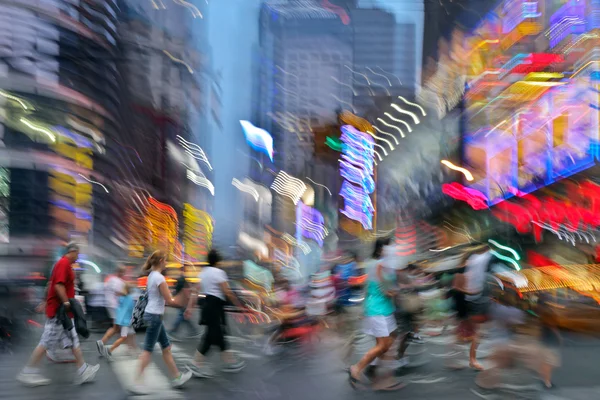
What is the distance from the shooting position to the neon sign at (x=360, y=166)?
1794 inches

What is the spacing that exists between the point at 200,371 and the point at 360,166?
38156mm

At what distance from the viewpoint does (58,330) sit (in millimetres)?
9430

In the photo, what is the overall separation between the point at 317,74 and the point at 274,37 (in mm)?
13654

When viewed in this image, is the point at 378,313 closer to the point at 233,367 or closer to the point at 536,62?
the point at 233,367

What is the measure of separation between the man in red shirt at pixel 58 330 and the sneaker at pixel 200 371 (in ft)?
4.35

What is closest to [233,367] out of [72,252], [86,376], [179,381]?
[179,381]

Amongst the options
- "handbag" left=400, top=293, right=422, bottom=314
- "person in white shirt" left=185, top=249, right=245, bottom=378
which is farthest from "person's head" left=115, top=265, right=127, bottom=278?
"handbag" left=400, top=293, right=422, bottom=314

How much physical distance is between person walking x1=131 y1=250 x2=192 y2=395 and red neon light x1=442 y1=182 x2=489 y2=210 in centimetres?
3212

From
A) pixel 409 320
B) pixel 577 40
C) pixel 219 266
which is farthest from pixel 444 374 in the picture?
pixel 577 40

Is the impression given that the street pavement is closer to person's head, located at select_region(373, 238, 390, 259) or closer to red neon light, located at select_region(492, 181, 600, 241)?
person's head, located at select_region(373, 238, 390, 259)

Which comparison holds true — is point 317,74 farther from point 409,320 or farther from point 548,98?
point 409,320

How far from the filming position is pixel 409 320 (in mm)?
10672

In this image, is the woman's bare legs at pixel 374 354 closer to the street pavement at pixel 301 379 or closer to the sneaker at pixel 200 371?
the street pavement at pixel 301 379

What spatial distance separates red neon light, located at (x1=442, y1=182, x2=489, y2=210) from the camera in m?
40.5
